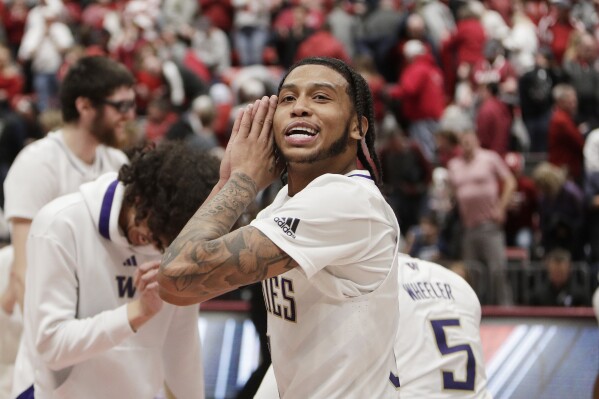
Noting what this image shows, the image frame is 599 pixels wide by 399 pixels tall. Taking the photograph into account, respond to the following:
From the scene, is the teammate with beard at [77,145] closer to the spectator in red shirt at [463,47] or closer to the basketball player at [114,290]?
the basketball player at [114,290]

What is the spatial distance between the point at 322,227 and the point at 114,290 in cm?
147

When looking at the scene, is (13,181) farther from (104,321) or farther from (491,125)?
(491,125)

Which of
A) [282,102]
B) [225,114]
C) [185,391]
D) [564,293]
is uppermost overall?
[282,102]

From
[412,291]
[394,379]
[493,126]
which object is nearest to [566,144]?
[493,126]

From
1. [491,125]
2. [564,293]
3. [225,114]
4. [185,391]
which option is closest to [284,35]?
[225,114]

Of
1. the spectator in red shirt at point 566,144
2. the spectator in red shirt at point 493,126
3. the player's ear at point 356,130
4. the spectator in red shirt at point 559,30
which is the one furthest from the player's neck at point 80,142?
the spectator in red shirt at point 559,30

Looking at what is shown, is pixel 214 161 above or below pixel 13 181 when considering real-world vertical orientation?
above

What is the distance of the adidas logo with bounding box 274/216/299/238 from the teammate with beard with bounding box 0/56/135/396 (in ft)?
8.35

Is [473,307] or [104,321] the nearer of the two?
[104,321]

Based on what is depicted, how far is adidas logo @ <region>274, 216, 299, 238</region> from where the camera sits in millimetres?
3119

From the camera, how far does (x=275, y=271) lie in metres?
3.11

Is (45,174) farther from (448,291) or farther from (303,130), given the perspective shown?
(303,130)

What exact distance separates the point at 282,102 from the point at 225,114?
11013 millimetres

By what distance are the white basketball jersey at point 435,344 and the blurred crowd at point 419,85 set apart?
5957 millimetres
